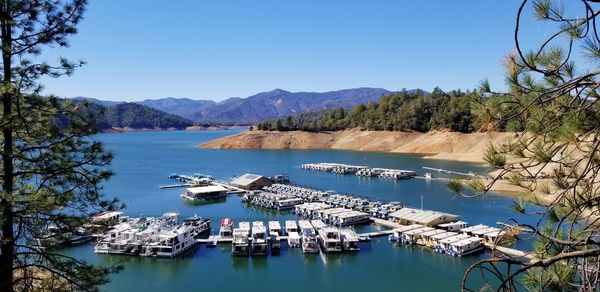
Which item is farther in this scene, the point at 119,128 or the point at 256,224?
the point at 119,128

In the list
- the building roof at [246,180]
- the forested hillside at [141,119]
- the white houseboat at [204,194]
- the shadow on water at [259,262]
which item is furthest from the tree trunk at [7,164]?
the forested hillside at [141,119]

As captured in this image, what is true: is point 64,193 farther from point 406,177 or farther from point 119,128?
point 119,128

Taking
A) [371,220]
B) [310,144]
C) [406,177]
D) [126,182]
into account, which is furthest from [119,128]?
[371,220]

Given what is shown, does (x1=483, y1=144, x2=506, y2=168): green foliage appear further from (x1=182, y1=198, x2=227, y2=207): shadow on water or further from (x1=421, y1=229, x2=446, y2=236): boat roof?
(x1=182, y1=198, x2=227, y2=207): shadow on water

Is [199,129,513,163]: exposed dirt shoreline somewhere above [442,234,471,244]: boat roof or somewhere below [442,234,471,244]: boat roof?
above

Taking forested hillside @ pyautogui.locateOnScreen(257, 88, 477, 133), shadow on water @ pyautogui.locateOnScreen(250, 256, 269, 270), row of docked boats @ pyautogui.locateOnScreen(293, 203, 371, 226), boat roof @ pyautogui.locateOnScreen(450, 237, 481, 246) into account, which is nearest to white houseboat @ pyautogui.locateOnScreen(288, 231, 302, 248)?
shadow on water @ pyautogui.locateOnScreen(250, 256, 269, 270)

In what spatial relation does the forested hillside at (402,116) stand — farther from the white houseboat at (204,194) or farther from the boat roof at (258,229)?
the boat roof at (258,229)
